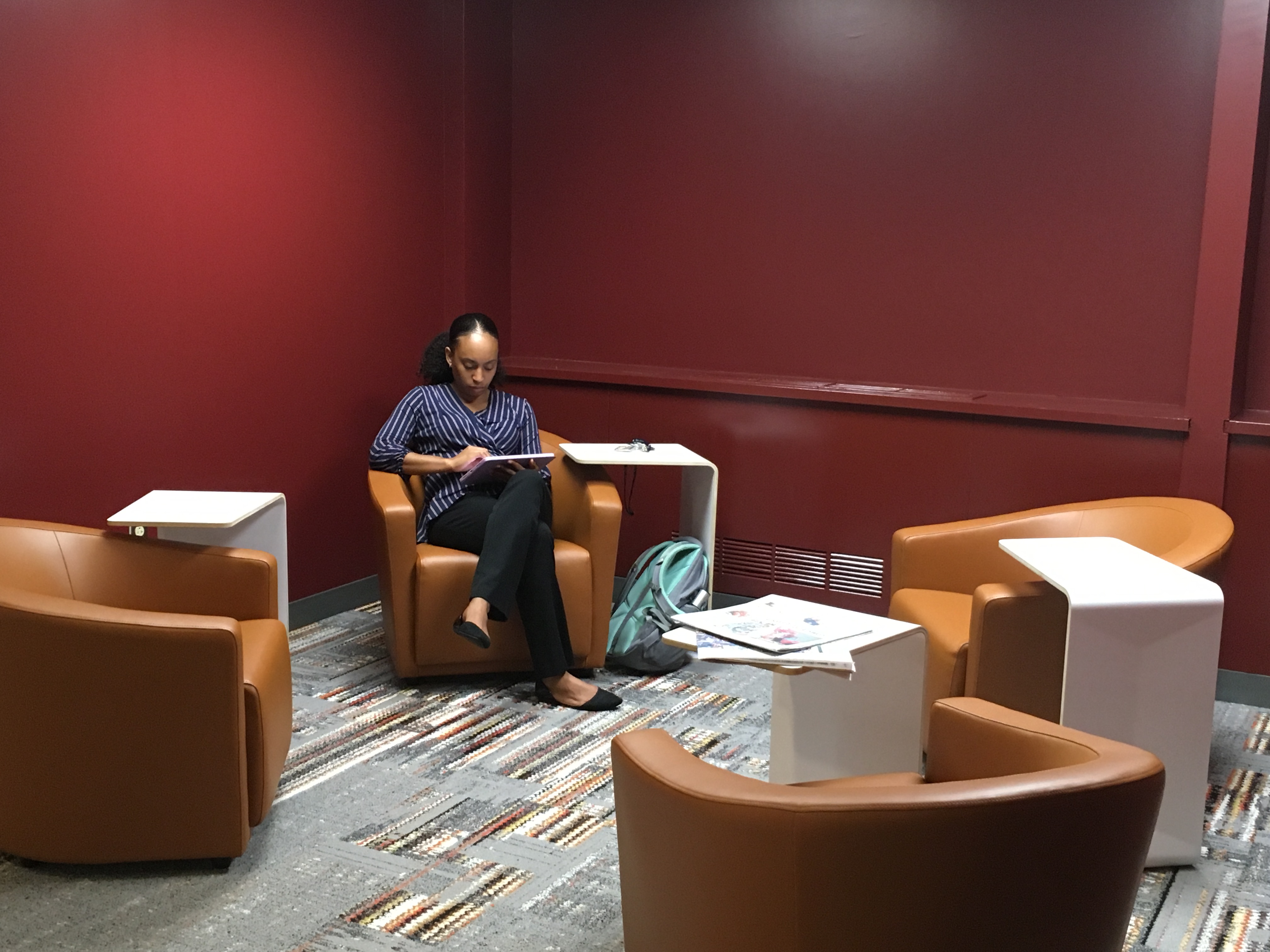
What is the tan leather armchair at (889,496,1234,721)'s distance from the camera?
300 cm

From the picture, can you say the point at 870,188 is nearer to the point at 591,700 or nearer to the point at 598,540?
the point at 598,540

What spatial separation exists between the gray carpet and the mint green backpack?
0.17 meters

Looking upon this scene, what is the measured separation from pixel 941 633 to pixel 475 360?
1844 millimetres

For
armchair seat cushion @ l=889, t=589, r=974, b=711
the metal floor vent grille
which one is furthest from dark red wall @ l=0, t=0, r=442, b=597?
armchair seat cushion @ l=889, t=589, r=974, b=711

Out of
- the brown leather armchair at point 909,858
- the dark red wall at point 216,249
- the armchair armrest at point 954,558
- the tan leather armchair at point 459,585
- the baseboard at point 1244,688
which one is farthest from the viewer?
the baseboard at point 1244,688

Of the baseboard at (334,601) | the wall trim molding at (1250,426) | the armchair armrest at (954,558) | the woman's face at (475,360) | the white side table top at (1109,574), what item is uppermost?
the woman's face at (475,360)

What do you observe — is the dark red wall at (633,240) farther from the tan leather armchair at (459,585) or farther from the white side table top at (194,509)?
the tan leather armchair at (459,585)

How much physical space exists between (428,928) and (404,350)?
9.59 feet

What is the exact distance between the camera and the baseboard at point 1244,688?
411 centimetres

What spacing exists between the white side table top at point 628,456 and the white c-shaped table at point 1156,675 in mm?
1687

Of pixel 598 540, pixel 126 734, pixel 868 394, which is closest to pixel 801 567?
pixel 868 394

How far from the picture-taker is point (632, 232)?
515cm

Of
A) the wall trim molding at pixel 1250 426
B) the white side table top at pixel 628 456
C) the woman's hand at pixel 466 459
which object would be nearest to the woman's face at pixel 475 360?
the woman's hand at pixel 466 459

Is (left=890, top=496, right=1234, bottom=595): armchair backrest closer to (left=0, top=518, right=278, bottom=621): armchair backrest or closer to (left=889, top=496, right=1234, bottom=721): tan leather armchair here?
(left=889, top=496, right=1234, bottom=721): tan leather armchair
